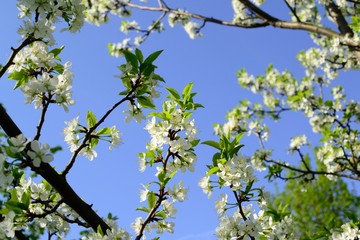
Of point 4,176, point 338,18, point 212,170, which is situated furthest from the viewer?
point 338,18

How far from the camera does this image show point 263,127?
8.92 meters

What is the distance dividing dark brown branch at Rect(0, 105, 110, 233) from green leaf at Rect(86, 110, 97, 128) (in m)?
0.45

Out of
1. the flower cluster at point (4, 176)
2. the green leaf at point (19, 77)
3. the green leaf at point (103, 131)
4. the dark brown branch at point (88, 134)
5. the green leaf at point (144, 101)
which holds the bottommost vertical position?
the flower cluster at point (4, 176)

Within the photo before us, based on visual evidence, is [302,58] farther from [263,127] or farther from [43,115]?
[43,115]

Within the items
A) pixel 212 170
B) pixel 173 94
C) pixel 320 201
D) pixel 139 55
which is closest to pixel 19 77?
pixel 139 55

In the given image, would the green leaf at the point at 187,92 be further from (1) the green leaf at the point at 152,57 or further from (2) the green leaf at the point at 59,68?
(2) the green leaf at the point at 59,68

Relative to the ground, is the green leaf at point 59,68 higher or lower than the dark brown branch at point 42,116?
higher

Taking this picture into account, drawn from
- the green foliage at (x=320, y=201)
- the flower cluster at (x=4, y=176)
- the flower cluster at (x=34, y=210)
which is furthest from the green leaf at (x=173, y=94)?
the green foliage at (x=320, y=201)

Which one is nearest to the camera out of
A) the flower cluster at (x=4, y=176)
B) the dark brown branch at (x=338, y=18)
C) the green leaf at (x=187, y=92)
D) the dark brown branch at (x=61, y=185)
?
the flower cluster at (x=4, y=176)

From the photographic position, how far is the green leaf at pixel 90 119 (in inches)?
98.3

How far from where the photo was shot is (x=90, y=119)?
8.25 ft

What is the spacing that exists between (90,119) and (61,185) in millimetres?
511

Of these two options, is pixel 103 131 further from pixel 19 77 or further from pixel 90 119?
pixel 19 77

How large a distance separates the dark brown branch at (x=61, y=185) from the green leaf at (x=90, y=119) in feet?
1.49
